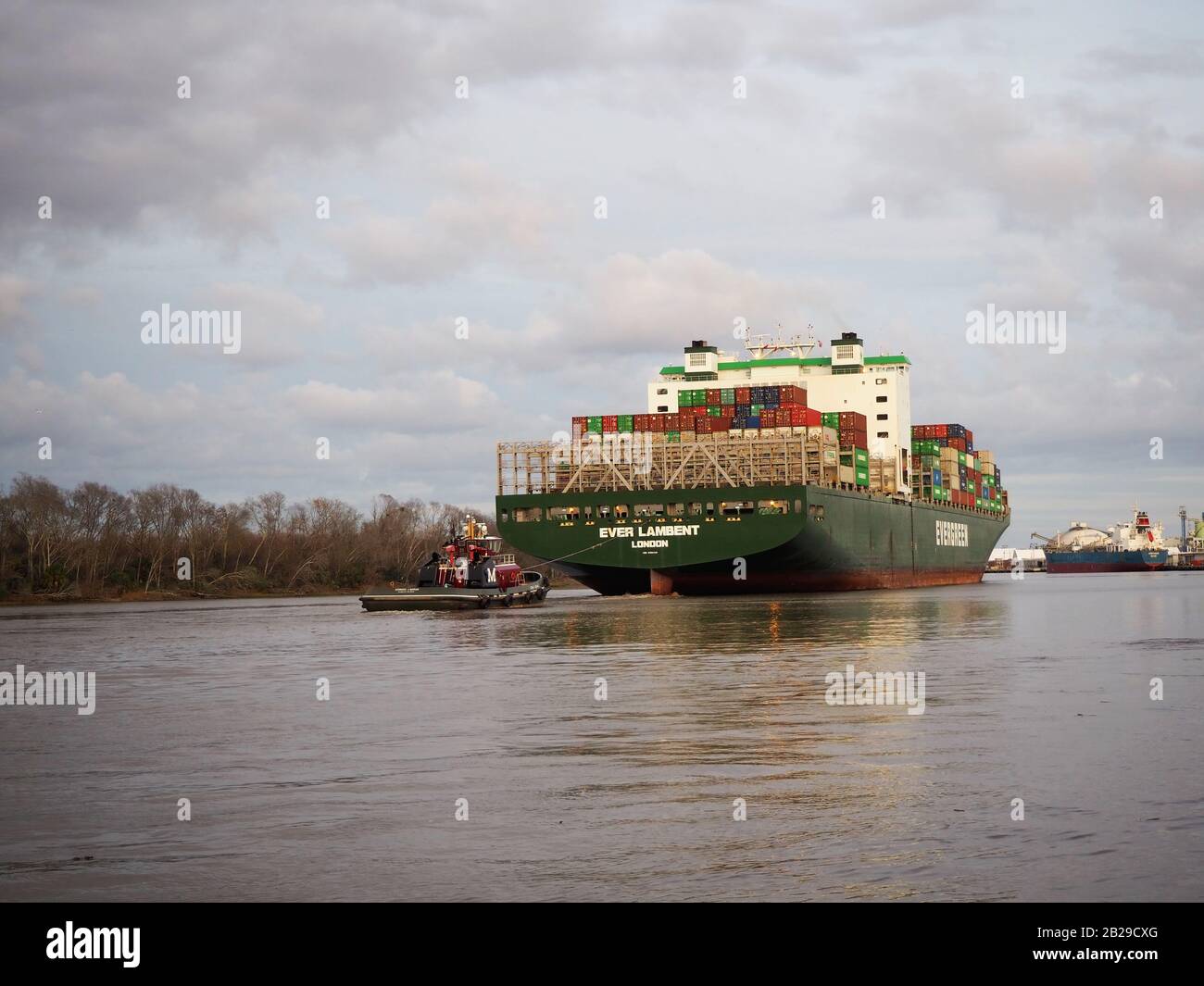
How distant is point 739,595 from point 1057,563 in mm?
130458

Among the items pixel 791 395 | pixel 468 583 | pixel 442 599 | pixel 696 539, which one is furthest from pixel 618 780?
pixel 791 395

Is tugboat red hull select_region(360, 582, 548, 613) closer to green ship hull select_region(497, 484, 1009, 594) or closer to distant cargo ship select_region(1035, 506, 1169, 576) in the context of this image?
green ship hull select_region(497, 484, 1009, 594)

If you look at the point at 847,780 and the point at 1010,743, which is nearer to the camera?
the point at 847,780

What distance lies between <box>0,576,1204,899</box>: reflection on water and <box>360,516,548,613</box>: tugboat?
26446mm

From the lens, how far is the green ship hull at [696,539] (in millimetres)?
63406

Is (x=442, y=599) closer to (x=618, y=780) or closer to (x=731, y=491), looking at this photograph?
(x=731, y=491)

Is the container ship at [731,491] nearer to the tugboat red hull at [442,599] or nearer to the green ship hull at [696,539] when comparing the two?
the green ship hull at [696,539]

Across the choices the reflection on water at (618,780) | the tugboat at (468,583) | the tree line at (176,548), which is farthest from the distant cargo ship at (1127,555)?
the reflection on water at (618,780)

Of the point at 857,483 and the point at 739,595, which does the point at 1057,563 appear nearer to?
the point at 857,483

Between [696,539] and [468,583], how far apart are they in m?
11.5

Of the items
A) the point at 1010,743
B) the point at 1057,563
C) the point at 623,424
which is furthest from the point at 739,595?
the point at 1057,563

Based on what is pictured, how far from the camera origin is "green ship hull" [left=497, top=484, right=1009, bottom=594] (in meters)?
63.4
